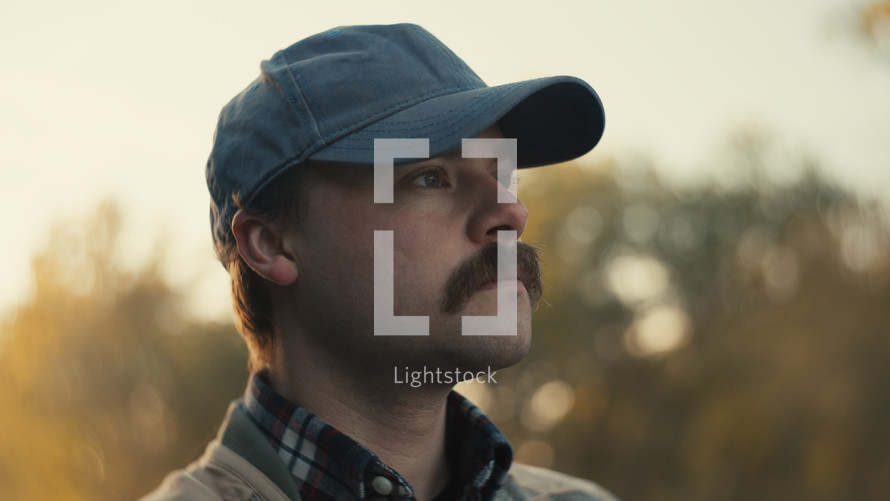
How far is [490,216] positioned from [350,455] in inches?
26.6

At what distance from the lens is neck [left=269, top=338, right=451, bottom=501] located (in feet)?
7.10

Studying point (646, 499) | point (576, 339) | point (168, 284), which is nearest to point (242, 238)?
point (168, 284)

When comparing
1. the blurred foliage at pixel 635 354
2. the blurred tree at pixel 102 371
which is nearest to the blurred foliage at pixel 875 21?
the blurred foliage at pixel 635 354

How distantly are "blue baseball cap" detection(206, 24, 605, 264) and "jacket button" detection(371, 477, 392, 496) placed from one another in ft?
2.50

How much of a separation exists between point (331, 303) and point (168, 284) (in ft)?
53.6

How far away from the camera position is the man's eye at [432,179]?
7.02 feet

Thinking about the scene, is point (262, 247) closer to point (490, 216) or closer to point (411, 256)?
point (411, 256)

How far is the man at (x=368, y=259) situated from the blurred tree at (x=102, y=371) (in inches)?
428

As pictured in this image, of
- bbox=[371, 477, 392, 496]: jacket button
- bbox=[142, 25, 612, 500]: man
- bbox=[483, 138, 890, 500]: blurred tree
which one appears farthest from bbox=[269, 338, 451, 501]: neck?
bbox=[483, 138, 890, 500]: blurred tree

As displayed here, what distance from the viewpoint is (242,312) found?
2469mm

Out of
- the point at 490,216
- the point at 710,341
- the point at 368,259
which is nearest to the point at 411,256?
the point at 368,259

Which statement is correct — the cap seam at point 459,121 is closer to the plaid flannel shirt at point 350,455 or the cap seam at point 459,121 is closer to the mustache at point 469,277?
the mustache at point 469,277

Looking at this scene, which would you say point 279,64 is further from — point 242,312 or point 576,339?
point 576,339

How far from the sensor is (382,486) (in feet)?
6.59
